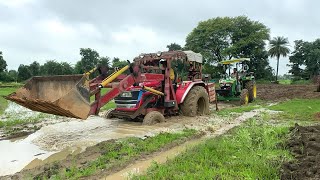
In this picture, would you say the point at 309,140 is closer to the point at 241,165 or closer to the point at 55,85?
the point at 241,165

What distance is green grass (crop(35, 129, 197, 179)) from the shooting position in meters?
5.59

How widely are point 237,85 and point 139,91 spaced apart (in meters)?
9.15

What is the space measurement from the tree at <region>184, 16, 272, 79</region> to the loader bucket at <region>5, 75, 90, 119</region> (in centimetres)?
3830

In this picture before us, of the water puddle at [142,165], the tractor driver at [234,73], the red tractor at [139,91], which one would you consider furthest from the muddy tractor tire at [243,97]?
the water puddle at [142,165]

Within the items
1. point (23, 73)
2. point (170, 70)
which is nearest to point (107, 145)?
point (170, 70)

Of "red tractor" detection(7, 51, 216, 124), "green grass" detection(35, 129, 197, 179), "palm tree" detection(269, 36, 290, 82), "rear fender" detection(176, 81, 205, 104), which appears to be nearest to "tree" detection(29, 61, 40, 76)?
"palm tree" detection(269, 36, 290, 82)

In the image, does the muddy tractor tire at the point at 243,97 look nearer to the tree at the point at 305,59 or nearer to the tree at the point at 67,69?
the tree at the point at 305,59

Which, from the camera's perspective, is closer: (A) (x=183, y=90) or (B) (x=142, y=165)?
(B) (x=142, y=165)

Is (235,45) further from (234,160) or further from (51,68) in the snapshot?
(234,160)

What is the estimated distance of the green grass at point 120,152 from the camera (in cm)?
559

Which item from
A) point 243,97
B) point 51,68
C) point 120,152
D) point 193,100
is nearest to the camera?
point 120,152

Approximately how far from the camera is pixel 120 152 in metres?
6.68

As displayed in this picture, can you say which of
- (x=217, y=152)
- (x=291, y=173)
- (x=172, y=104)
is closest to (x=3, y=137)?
(x=172, y=104)

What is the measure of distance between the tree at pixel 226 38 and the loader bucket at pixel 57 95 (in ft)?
126
